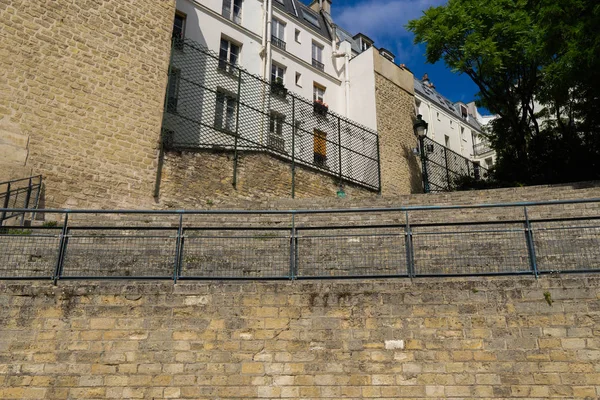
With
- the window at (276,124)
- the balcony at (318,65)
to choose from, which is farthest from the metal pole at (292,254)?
the balcony at (318,65)

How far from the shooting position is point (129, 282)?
6891mm

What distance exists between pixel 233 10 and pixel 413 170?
9.66 m

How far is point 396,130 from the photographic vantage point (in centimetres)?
2217

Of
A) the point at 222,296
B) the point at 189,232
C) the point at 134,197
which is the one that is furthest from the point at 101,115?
the point at 222,296

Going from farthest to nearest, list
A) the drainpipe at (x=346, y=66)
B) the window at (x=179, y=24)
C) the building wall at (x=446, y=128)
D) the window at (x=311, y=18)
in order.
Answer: the building wall at (x=446, y=128) → the window at (x=311, y=18) → the drainpipe at (x=346, y=66) → the window at (x=179, y=24)

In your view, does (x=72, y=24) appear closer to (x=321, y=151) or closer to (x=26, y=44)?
(x=26, y=44)

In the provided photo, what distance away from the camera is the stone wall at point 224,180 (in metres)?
13.5

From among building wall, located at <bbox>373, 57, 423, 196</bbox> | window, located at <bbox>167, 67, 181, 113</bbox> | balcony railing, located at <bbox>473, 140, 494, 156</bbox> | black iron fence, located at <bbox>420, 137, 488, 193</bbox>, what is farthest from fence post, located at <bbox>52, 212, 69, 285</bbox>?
balcony railing, located at <bbox>473, 140, 494, 156</bbox>

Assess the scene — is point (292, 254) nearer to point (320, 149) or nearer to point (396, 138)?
point (320, 149)

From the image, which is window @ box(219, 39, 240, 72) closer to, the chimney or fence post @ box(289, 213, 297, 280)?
the chimney

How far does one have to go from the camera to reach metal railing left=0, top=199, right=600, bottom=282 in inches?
267

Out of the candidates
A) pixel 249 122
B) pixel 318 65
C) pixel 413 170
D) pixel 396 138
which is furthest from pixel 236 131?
pixel 318 65

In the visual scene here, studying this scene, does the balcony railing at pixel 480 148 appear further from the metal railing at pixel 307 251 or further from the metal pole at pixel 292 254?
the metal pole at pixel 292 254

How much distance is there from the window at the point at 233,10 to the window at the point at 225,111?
19.3 ft
